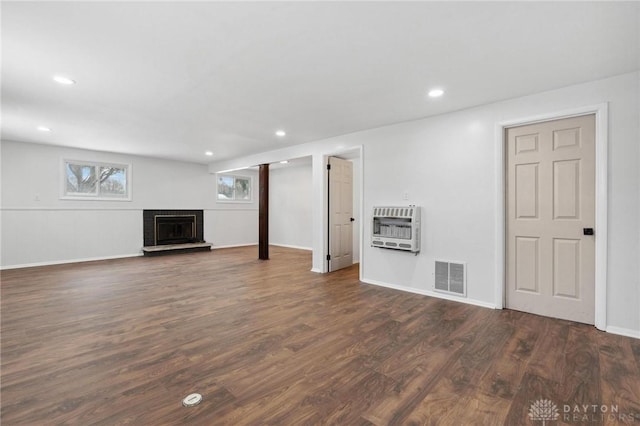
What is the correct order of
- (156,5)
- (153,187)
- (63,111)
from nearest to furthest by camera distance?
1. (156,5)
2. (63,111)
3. (153,187)

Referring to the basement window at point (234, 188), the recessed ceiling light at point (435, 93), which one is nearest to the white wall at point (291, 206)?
the basement window at point (234, 188)

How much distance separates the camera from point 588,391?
6.16ft

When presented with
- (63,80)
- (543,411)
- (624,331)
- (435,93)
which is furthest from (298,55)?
(624,331)

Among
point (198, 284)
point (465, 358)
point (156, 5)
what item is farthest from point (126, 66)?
point (465, 358)

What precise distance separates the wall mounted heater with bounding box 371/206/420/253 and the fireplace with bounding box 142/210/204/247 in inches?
233

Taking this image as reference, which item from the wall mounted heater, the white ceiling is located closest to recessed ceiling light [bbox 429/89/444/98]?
the white ceiling

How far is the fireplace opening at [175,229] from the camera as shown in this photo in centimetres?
777

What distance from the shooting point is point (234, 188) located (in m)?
9.52

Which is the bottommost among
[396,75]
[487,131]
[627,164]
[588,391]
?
[588,391]

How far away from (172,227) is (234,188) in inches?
90.5

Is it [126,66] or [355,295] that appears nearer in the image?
[126,66]

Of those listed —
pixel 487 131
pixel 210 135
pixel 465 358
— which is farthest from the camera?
pixel 210 135

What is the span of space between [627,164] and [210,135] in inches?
218

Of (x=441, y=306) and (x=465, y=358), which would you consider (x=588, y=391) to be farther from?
(x=441, y=306)
